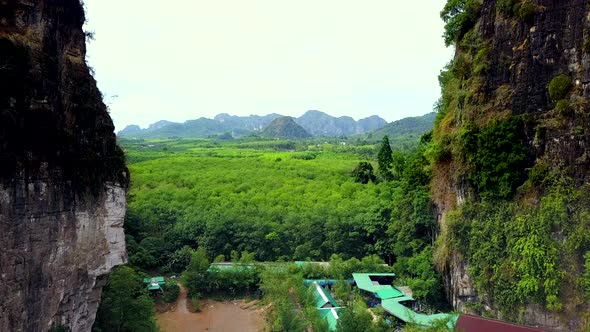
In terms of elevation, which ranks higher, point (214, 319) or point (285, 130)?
point (285, 130)

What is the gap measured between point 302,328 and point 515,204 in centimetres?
864

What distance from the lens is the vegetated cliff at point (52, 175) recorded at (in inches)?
352

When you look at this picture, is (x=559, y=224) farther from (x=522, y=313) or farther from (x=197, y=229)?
(x=197, y=229)

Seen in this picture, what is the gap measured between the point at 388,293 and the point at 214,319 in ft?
26.6

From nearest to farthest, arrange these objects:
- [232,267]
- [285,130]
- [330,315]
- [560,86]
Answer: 1. [560,86]
2. [330,315]
3. [232,267]
4. [285,130]

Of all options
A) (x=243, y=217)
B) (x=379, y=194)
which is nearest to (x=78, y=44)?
(x=243, y=217)

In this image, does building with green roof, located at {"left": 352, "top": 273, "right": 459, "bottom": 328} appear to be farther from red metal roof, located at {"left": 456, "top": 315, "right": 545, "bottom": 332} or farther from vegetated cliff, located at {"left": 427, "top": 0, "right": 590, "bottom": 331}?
red metal roof, located at {"left": 456, "top": 315, "right": 545, "bottom": 332}

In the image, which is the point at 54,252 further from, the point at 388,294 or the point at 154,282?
the point at 388,294

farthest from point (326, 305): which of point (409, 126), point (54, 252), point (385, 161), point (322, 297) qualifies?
point (409, 126)

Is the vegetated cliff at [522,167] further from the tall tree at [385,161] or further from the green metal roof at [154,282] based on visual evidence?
the tall tree at [385,161]

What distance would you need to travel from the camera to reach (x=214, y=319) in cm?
2097

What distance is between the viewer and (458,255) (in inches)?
699

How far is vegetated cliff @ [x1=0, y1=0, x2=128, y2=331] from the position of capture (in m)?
8.94

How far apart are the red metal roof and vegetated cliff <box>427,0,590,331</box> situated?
1319mm
